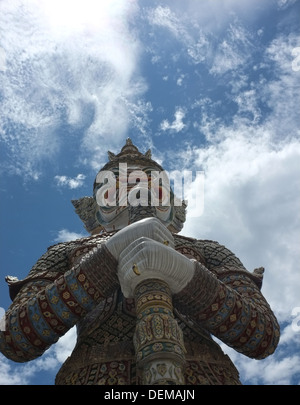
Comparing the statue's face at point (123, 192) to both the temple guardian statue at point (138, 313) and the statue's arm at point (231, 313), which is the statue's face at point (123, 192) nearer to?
the temple guardian statue at point (138, 313)

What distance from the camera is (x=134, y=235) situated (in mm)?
4379

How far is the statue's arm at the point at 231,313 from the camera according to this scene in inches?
172

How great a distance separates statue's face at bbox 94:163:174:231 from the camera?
6.53 m

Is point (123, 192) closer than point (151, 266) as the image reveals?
No

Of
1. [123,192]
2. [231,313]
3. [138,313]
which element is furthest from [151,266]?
[123,192]

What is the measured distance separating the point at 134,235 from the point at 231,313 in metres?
1.20

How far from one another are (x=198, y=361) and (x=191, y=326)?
0.42 m

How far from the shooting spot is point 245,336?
4590 millimetres

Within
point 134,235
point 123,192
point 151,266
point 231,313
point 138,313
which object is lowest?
point 138,313

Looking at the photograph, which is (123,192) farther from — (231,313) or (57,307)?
(231,313)

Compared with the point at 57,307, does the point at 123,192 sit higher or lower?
higher

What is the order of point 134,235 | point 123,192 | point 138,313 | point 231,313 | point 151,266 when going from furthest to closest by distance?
point 123,192, point 231,313, point 134,235, point 151,266, point 138,313

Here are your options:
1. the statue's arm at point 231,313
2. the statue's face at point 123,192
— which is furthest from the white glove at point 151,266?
the statue's face at point 123,192

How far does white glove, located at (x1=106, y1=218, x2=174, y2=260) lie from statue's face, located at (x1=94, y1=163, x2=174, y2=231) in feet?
5.81
